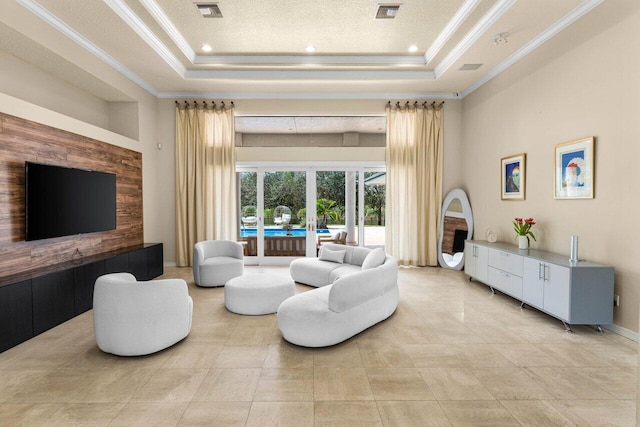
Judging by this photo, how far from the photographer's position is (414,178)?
6.81 metres

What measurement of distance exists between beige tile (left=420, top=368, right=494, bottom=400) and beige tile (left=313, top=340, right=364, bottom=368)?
56 centimetres

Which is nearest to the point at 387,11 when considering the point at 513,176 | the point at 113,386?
Answer: the point at 513,176

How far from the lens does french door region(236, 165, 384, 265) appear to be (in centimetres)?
712

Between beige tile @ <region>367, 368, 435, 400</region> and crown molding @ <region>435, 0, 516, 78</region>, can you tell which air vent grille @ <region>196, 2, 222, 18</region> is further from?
beige tile @ <region>367, 368, 435, 400</region>

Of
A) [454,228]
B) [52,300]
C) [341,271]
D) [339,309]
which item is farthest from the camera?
[454,228]

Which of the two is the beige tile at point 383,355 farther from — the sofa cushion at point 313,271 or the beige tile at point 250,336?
the sofa cushion at point 313,271

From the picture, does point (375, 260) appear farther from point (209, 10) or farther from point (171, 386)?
point (209, 10)

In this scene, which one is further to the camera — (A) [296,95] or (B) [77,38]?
(A) [296,95]

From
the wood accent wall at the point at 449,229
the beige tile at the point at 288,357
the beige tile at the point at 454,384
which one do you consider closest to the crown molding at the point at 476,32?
the wood accent wall at the point at 449,229

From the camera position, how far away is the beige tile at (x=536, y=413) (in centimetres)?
211

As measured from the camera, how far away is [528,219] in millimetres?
4684

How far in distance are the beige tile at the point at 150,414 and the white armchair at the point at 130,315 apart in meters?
0.72

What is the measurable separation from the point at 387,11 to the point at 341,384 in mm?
4155

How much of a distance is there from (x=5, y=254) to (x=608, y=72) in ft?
21.5
